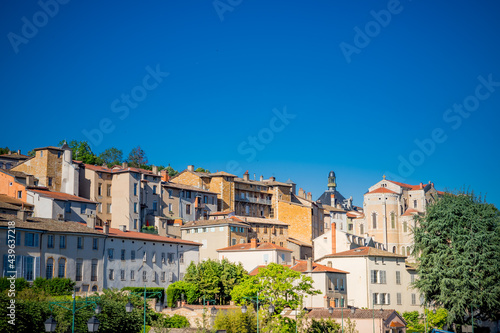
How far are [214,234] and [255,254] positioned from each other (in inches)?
296

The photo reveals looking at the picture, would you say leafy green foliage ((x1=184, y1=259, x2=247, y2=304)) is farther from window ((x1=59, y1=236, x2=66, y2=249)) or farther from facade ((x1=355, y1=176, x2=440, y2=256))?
facade ((x1=355, y1=176, x2=440, y2=256))

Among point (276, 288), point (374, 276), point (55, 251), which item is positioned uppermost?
point (55, 251)

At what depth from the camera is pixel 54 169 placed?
7756cm

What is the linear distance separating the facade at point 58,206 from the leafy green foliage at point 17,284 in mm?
14490

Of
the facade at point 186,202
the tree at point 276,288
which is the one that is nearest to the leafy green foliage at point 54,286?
the tree at point 276,288

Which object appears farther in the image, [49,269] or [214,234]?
[214,234]

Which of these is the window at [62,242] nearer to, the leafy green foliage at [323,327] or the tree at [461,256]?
the leafy green foliage at [323,327]

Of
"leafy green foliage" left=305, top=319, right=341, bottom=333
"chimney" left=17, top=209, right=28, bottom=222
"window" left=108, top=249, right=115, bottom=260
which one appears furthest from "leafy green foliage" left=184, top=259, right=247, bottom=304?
"chimney" left=17, top=209, right=28, bottom=222

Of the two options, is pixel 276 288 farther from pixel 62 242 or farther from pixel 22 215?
pixel 22 215

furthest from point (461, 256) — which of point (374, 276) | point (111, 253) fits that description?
point (111, 253)

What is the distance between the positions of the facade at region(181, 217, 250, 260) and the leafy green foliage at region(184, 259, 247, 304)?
999cm

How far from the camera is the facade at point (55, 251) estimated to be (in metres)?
52.2

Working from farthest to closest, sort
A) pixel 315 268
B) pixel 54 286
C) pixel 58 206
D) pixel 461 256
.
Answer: pixel 58 206
pixel 315 268
pixel 54 286
pixel 461 256

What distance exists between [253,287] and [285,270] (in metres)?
3.20
